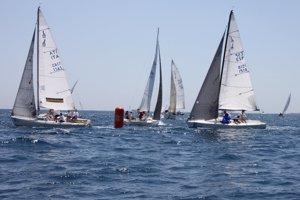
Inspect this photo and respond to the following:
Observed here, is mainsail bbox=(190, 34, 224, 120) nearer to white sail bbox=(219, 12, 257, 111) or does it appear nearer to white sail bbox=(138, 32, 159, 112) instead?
white sail bbox=(219, 12, 257, 111)

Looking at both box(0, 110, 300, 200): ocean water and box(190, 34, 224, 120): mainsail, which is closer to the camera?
box(0, 110, 300, 200): ocean water

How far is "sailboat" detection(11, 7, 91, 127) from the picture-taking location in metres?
37.7

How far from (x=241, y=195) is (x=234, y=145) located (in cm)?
1396

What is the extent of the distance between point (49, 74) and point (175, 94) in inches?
1937

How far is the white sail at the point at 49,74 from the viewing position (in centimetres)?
3884

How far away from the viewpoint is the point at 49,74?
3941cm

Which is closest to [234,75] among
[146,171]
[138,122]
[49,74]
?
[138,122]

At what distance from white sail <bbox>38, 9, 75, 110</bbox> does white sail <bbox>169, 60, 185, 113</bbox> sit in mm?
44602

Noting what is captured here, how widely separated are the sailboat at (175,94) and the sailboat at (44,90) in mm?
44393

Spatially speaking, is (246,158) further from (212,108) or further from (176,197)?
(212,108)

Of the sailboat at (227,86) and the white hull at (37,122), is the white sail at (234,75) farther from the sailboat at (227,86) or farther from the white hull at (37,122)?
the white hull at (37,122)

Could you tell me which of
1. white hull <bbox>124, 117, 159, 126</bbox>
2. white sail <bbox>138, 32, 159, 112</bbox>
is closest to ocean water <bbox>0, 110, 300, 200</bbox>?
white hull <bbox>124, 117, 159, 126</bbox>

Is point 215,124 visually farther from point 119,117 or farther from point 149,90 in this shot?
point 149,90

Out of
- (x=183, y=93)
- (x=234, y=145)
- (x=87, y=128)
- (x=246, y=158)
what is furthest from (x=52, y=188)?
(x=183, y=93)
